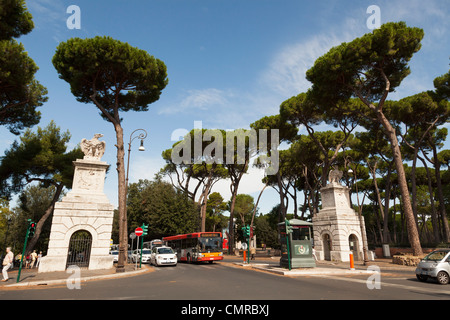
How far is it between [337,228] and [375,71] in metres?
12.9

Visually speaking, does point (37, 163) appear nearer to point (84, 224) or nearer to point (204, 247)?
point (84, 224)

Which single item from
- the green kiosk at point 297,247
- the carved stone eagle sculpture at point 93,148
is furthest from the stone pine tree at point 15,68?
the green kiosk at point 297,247

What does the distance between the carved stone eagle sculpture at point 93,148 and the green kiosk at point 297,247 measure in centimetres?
1237

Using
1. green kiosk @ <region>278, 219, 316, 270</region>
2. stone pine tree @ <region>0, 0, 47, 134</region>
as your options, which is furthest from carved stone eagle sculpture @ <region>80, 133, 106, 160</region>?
green kiosk @ <region>278, 219, 316, 270</region>

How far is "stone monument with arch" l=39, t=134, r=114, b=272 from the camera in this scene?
1403 centimetres

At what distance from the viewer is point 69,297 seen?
7.41 metres

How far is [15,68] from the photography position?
14258mm

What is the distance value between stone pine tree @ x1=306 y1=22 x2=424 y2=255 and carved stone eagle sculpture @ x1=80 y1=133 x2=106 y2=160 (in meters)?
17.3

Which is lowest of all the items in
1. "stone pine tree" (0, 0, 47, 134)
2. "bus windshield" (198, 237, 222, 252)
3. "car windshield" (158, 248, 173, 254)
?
"car windshield" (158, 248, 173, 254)

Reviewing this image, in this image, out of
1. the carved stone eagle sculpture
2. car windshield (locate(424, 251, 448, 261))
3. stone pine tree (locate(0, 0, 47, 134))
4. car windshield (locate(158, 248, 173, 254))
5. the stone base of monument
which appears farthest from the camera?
the stone base of monument

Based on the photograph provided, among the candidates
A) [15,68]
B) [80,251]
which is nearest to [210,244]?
[80,251]

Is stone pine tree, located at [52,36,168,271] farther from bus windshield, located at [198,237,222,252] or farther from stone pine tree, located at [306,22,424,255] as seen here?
stone pine tree, located at [306,22,424,255]

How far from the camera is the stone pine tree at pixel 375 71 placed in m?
17.9

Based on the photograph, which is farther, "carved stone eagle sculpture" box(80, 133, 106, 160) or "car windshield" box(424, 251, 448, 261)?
"carved stone eagle sculpture" box(80, 133, 106, 160)
